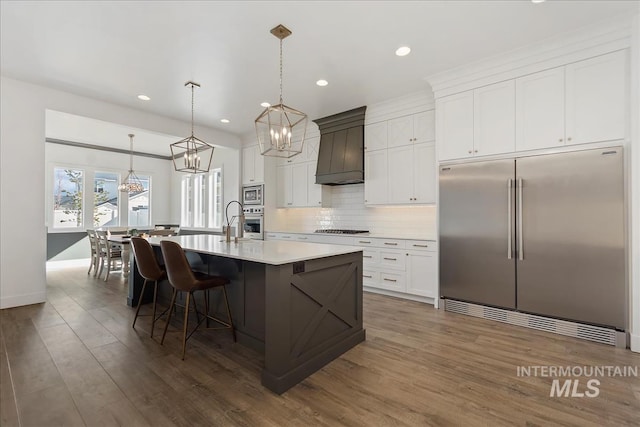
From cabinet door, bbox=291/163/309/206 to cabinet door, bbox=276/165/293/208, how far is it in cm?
10

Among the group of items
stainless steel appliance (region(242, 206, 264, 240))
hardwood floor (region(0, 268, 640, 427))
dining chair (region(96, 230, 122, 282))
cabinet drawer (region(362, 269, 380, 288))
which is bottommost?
hardwood floor (region(0, 268, 640, 427))

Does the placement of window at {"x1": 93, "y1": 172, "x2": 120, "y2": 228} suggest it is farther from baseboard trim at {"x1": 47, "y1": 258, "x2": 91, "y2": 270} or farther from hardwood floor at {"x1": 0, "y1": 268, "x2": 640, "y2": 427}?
hardwood floor at {"x1": 0, "y1": 268, "x2": 640, "y2": 427}

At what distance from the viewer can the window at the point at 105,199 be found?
7.50m

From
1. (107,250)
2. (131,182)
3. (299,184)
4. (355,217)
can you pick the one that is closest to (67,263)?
(131,182)

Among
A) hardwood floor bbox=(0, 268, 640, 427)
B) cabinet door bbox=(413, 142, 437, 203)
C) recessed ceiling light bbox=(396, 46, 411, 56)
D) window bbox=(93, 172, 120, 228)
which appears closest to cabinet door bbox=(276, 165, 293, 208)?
cabinet door bbox=(413, 142, 437, 203)

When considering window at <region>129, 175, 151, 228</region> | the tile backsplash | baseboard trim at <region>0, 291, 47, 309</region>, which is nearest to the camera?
baseboard trim at <region>0, 291, 47, 309</region>

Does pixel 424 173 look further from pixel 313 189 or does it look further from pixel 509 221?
pixel 313 189

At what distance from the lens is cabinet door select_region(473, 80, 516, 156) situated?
10.5 feet

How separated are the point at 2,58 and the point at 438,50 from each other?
4.87 m

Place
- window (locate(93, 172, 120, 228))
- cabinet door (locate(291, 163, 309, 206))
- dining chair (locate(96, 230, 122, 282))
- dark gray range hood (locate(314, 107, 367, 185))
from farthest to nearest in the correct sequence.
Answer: window (locate(93, 172, 120, 228))
cabinet door (locate(291, 163, 309, 206))
dining chair (locate(96, 230, 122, 282))
dark gray range hood (locate(314, 107, 367, 185))

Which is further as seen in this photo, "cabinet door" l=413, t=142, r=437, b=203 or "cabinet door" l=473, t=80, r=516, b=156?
"cabinet door" l=413, t=142, r=437, b=203

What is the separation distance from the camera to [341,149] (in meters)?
5.07

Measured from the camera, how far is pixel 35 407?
5.72 ft

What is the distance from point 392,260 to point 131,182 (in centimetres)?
757
